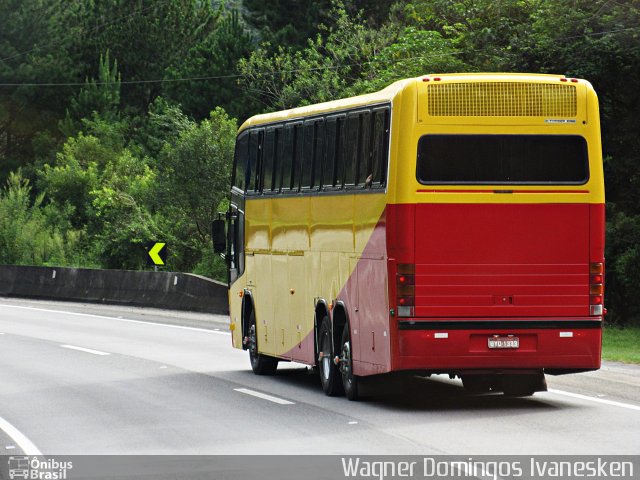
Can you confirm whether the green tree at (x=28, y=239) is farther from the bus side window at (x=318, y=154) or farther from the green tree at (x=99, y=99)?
the bus side window at (x=318, y=154)

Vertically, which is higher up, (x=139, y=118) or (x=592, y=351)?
(x=139, y=118)

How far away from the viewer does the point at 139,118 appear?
84.6m

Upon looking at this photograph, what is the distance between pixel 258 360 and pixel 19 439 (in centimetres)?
781

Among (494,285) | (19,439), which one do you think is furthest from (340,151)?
(19,439)

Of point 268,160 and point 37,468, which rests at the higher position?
point 268,160

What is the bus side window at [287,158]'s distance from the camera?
19625 millimetres

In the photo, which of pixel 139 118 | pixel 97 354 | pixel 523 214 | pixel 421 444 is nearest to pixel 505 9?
pixel 97 354

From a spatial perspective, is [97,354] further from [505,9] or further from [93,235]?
[93,235]

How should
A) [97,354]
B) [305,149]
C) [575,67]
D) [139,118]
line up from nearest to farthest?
[305,149] < [97,354] < [575,67] < [139,118]

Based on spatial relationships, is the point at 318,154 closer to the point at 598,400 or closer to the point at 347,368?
the point at 347,368

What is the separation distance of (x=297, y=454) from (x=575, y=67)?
20.9 metres

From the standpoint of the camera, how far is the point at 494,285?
51.7 feet

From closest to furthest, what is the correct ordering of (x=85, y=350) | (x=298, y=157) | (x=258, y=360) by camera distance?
(x=298, y=157)
(x=258, y=360)
(x=85, y=350)

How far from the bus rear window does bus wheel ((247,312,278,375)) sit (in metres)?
6.06
